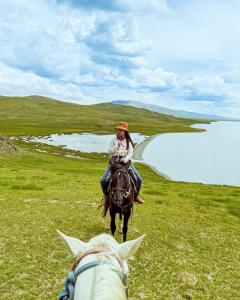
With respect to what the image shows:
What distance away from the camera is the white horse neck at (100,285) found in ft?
9.98

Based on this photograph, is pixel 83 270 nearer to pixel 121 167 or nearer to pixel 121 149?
pixel 121 167

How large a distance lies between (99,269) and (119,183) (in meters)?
11.6

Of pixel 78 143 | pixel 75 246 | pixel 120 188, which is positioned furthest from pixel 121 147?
pixel 78 143

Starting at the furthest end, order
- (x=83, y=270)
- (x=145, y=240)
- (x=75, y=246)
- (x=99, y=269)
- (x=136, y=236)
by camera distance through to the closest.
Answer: (x=136, y=236)
(x=145, y=240)
(x=75, y=246)
(x=83, y=270)
(x=99, y=269)

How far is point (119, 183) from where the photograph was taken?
15031 millimetres

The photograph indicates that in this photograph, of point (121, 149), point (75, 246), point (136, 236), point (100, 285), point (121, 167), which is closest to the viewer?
point (100, 285)

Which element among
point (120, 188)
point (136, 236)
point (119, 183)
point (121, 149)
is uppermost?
point (121, 149)

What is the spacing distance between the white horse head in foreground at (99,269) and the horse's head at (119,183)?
33.9 ft

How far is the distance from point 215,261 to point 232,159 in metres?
73.2

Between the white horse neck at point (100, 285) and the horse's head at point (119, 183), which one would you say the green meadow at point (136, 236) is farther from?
the white horse neck at point (100, 285)

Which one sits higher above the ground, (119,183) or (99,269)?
(99,269)

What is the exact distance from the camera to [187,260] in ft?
50.9

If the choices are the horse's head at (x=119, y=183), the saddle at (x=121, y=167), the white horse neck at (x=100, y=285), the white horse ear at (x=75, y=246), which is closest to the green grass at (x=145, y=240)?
the horse's head at (x=119, y=183)

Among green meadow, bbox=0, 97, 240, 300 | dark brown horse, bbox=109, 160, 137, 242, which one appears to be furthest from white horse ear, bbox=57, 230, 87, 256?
dark brown horse, bbox=109, 160, 137, 242
